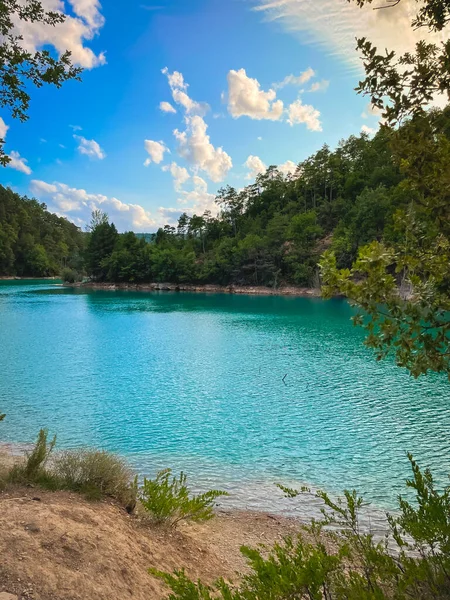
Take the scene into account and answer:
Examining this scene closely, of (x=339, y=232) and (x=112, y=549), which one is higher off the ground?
(x=339, y=232)

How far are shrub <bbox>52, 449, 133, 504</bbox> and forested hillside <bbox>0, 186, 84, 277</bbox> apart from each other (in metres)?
112

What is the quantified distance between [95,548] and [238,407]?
11.0 m

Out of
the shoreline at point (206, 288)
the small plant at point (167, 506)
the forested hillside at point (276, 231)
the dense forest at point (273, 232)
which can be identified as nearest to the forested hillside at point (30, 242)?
the dense forest at point (273, 232)

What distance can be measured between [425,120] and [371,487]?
27.9 ft

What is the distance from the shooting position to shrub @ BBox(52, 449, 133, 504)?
22.7ft

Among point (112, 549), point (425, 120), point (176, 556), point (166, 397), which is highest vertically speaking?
point (425, 120)

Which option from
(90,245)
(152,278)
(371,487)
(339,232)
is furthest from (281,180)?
(371,487)

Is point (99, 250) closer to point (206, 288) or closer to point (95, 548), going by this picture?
point (206, 288)

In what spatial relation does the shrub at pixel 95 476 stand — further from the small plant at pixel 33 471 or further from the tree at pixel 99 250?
the tree at pixel 99 250

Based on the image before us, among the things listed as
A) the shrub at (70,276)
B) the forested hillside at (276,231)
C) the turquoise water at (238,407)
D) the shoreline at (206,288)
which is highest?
the forested hillside at (276,231)

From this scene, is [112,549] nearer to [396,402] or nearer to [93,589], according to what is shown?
[93,589]

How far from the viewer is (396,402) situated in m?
15.8

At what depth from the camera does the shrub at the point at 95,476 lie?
273 inches

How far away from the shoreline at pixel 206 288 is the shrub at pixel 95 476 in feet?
205
